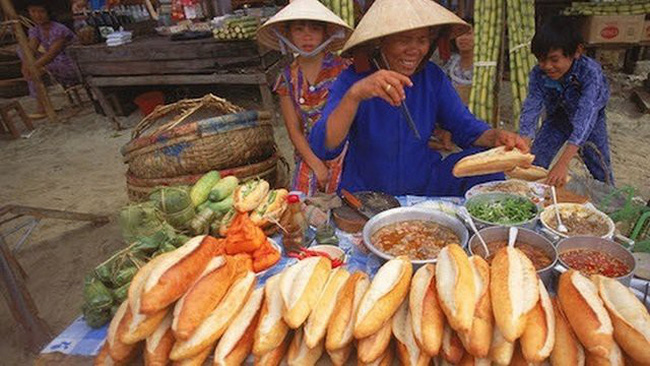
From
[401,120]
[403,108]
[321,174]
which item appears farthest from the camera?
[321,174]

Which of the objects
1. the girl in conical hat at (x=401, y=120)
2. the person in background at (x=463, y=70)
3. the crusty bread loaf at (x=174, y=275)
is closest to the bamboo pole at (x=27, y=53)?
the person in background at (x=463, y=70)

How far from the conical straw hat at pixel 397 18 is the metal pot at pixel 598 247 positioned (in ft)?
4.22

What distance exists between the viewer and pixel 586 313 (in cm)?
108

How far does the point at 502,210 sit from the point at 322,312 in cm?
107

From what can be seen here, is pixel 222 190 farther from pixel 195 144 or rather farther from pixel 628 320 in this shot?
pixel 628 320

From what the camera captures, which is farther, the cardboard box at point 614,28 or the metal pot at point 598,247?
the cardboard box at point 614,28

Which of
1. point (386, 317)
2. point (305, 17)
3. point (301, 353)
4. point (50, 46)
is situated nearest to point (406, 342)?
point (386, 317)

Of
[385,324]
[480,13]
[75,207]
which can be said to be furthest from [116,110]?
[385,324]

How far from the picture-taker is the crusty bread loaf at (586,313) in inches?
40.3

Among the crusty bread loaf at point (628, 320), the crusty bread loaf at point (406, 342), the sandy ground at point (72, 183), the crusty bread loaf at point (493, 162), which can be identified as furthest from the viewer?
the sandy ground at point (72, 183)

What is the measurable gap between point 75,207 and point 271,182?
3.17m

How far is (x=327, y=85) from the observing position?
355cm

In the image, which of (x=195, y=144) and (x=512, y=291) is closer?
(x=512, y=291)

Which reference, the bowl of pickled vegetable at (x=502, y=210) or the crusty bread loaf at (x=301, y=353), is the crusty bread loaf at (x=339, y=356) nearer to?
the crusty bread loaf at (x=301, y=353)
